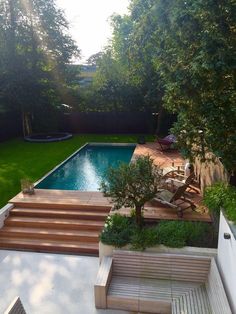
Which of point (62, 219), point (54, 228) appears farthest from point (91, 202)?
point (54, 228)

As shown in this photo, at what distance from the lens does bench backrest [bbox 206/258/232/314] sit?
390 cm

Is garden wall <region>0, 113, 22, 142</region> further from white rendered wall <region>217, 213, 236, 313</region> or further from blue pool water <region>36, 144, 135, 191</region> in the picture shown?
white rendered wall <region>217, 213, 236, 313</region>

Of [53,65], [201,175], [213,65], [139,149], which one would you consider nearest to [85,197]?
[201,175]

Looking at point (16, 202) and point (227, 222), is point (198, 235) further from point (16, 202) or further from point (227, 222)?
point (16, 202)

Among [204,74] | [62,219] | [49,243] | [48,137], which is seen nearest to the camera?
[204,74]

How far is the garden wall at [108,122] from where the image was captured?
21.0 m

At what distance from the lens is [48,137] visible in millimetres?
19781

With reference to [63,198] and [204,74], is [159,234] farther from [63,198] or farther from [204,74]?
[63,198]

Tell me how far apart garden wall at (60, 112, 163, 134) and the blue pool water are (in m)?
4.14

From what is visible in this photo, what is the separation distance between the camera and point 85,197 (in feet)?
28.1

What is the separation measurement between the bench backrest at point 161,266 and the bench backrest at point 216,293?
0.70 feet

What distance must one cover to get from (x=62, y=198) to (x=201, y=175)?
4.58 metres

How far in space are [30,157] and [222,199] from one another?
11071 millimetres

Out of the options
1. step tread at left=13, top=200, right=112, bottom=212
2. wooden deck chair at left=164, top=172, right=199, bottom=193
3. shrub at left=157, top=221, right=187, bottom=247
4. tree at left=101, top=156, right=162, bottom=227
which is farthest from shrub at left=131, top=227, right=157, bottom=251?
step tread at left=13, top=200, right=112, bottom=212
